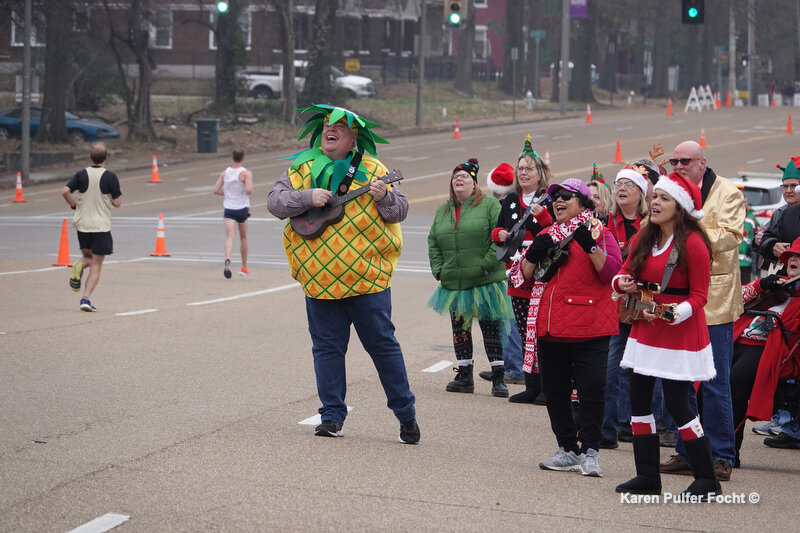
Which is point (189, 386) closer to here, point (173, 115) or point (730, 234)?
point (730, 234)

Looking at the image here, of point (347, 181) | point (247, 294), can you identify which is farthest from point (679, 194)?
point (247, 294)

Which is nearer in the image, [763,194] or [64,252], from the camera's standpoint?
[763,194]

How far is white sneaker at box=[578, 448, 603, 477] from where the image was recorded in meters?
7.07

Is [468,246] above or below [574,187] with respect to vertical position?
below

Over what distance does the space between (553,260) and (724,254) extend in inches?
44.7

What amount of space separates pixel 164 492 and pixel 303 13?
65.4 meters

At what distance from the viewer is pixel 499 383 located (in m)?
10.1

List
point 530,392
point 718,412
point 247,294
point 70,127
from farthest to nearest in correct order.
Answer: point 70,127 → point 247,294 → point 530,392 → point 718,412

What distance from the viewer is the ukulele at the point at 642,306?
641cm

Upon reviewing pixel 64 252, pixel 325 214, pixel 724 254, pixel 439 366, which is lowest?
pixel 439 366

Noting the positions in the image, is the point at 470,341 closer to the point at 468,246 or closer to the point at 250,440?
the point at 468,246

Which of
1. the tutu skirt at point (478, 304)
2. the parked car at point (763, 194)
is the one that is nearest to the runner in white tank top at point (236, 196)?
the parked car at point (763, 194)

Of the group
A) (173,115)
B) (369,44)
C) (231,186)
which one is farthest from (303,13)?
(231,186)

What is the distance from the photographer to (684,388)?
661 cm
